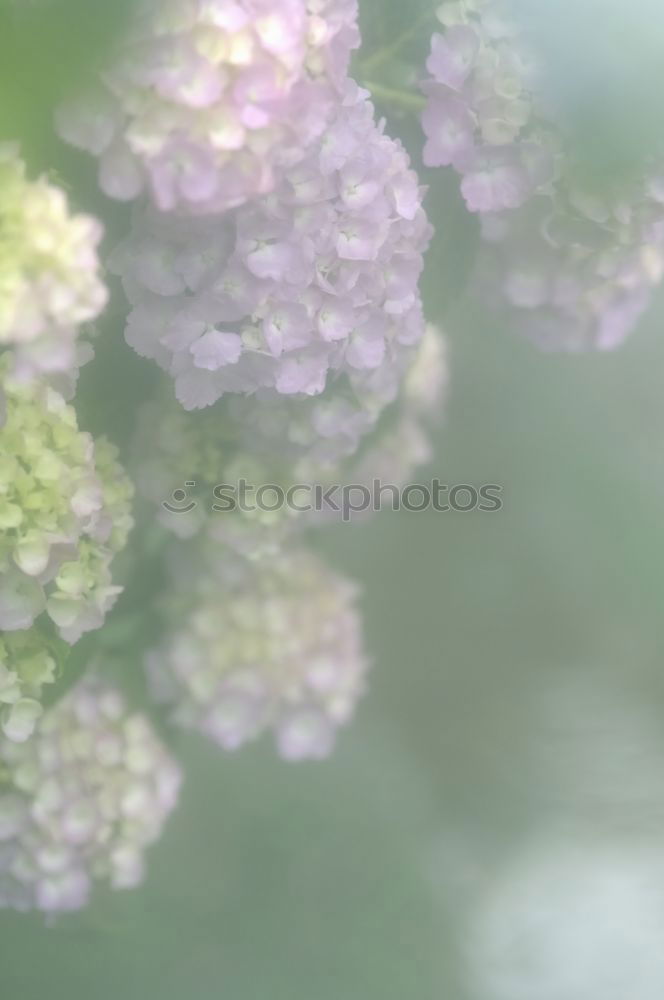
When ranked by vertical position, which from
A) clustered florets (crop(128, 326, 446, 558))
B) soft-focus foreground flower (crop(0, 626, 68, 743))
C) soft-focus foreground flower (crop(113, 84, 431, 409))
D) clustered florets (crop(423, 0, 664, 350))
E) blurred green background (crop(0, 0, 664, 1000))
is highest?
clustered florets (crop(423, 0, 664, 350))

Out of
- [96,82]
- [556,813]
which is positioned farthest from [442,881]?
[96,82]

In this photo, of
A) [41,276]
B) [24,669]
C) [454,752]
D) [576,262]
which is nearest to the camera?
[41,276]

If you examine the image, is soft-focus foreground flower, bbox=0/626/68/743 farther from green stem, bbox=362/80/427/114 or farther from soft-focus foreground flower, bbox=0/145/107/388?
green stem, bbox=362/80/427/114

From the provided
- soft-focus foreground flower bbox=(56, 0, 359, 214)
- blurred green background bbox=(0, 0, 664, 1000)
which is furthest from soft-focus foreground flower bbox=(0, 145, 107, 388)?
blurred green background bbox=(0, 0, 664, 1000)

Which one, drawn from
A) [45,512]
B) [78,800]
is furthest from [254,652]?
[45,512]

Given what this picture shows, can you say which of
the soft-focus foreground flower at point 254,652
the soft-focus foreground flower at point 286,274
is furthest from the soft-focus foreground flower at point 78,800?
the soft-focus foreground flower at point 286,274

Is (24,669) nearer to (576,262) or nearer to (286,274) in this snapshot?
(286,274)

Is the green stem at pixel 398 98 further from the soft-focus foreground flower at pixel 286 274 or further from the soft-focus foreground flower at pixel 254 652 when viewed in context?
the soft-focus foreground flower at pixel 254 652
